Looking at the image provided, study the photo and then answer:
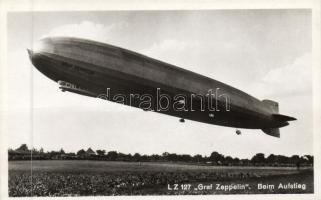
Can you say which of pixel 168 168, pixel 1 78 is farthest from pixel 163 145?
pixel 1 78

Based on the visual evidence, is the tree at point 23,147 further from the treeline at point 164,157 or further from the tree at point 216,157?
the tree at point 216,157

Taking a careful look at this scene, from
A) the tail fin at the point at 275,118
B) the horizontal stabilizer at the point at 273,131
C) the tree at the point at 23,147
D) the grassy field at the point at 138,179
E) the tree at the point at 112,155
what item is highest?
the tail fin at the point at 275,118

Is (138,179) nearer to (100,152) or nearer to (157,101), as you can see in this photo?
(100,152)

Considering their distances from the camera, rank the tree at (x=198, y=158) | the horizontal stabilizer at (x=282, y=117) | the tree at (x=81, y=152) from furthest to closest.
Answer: the horizontal stabilizer at (x=282, y=117) → the tree at (x=198, y=158) → the tree at (x=81, y=152)

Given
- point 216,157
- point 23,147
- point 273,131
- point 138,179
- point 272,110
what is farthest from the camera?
point 272,110

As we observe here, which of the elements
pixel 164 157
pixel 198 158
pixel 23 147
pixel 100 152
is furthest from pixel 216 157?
pixel 23 147

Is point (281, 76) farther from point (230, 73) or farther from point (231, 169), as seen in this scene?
point (231, 169)

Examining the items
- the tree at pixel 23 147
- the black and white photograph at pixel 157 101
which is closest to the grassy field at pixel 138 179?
the black and white photograph at pixel 157 101
